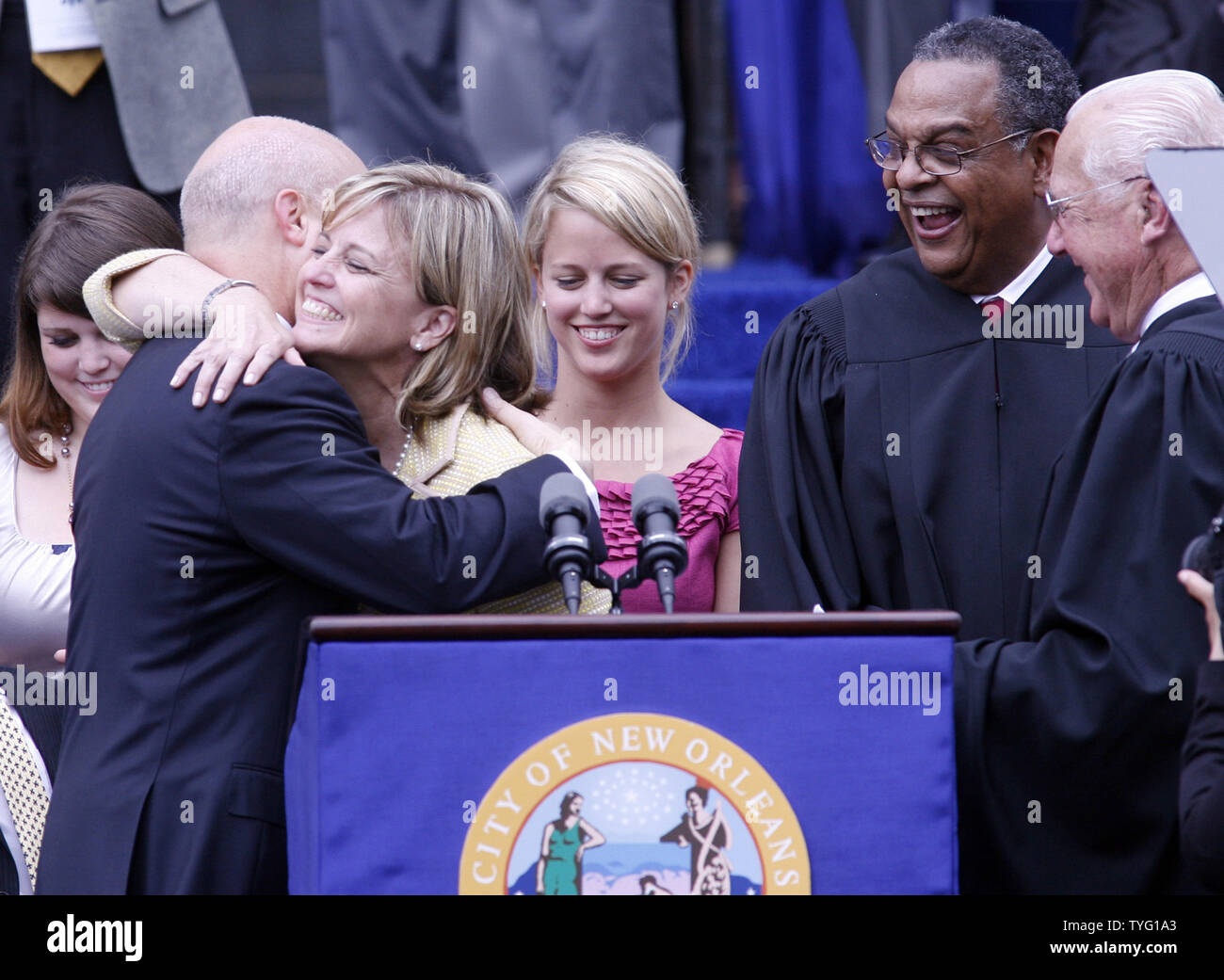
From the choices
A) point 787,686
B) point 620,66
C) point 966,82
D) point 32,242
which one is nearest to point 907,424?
point 966,82

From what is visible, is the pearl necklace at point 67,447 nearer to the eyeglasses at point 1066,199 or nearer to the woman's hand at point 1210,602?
the eyeglasses at point 1066,199

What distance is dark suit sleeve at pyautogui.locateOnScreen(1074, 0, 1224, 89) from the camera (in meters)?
5.11

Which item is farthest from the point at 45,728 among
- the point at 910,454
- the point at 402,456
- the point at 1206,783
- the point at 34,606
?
the point at 1206,783

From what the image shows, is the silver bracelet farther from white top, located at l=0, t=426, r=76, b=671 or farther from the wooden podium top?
white top, located at l=0, t=426, r=76, b=671

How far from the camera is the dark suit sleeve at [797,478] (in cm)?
304

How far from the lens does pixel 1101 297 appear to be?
2818 millimetres

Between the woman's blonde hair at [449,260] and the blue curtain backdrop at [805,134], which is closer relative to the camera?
the woman's blonde hair at [449,260]

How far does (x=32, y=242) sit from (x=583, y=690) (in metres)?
2.16

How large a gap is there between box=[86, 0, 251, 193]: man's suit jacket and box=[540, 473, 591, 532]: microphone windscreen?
2767 mm

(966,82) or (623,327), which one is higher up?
(966,82)

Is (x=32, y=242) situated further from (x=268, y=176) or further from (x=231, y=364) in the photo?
(x=231, y=364)

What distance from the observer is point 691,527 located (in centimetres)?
330

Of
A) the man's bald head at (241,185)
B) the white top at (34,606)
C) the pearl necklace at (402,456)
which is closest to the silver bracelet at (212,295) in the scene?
the man's bald head at (241,185)

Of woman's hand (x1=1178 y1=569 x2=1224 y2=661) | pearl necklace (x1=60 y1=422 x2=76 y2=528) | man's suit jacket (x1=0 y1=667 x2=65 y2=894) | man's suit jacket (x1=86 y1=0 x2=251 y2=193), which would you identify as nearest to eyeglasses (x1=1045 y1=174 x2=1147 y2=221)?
woman's hand (x1=1178 y1=569 x2=1224 y2=661)
